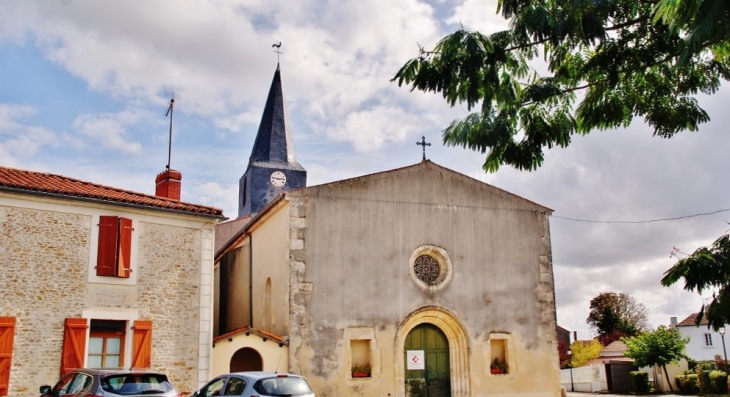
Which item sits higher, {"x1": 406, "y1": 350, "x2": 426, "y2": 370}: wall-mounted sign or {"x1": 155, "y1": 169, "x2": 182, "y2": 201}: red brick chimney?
{"x1": 155, "y1": 169, "x2": 182, "y2": 201}: red brick chimney

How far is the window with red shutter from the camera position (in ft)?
52.4

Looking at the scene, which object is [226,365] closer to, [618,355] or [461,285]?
[461,285]

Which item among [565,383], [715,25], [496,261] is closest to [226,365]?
[496,261]

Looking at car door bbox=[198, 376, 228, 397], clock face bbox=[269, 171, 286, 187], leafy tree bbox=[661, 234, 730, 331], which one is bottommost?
car door bbox=[198, 376, 228, 397]

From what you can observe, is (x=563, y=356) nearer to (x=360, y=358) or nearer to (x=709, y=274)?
(x=360, y=358)

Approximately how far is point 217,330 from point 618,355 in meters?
35.0

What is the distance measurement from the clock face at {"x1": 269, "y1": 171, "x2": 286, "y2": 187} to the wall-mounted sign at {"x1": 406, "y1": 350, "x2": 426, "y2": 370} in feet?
67.3

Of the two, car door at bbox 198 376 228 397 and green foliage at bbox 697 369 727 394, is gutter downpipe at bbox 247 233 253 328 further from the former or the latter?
green foliage at bbox 697 369 727 394

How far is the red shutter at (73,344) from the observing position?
592 inches

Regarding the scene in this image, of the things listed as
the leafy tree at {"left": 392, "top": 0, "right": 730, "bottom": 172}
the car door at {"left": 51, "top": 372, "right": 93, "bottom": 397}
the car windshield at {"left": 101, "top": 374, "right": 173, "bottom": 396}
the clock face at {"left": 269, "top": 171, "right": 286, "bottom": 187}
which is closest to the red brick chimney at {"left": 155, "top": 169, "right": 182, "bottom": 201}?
the car door at {"left": 51, "top": 372, "right": 93, "bottom": 397}

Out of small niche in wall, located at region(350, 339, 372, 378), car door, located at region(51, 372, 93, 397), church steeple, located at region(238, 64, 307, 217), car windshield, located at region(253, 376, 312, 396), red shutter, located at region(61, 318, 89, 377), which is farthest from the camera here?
church steeple, located at region(238, 64, 307, 217)

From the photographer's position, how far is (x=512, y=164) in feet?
30.1

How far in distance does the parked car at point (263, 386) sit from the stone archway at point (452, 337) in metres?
8.25

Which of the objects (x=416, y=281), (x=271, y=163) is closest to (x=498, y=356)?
(x=416, y=281)
